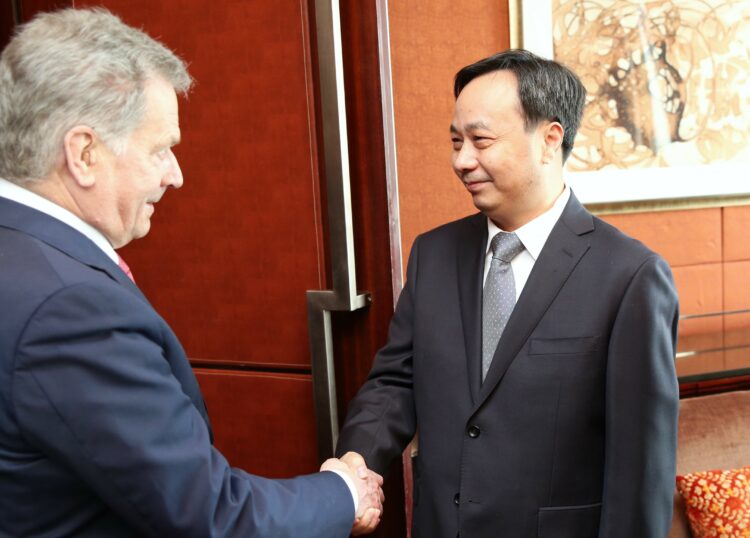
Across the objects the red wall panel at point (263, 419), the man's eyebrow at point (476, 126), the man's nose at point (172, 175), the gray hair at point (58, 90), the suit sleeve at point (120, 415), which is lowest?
the red wall panel at point (263, 419)

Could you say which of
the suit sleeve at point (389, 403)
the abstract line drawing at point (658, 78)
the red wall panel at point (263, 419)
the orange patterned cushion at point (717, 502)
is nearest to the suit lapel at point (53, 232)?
the suit sleeve at point (389, 403)

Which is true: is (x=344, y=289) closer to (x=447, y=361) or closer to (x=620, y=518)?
(x=447, y=361)

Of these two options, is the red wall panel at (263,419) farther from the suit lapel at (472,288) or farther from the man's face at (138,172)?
the man's face at (138,172)

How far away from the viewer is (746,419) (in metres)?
2.26

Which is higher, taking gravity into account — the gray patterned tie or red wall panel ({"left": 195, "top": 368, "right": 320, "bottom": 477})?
the gray patterned tie

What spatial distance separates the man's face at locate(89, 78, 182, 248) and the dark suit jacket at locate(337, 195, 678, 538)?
75 centimetres

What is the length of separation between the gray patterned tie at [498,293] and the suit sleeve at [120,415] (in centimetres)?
70

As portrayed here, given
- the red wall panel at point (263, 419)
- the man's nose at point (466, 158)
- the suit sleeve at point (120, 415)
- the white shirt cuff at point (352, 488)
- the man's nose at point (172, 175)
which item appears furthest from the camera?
the red wall panel at point (263, 419)

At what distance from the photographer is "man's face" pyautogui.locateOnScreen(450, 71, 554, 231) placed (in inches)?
66.9

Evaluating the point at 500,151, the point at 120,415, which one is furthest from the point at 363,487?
the point at 500,151

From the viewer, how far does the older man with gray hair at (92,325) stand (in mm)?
1066

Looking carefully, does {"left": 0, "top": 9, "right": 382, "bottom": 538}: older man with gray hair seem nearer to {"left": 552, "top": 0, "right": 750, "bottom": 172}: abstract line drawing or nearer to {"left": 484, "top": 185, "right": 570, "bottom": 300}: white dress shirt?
{"left": 484, "top": 185, "right": 570, "bottom": 300}: white dress shirt

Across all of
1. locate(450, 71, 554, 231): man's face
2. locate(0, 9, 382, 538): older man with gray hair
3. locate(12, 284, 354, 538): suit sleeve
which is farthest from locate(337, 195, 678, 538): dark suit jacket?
locate(12, 284, 354, 538): suit sleeve

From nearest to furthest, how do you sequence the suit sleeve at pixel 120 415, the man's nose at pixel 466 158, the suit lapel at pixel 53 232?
the suit sleeve at pixel 120 415 → the suit lapel at pixel 53 232 → the man's nose at pixel 466 158
